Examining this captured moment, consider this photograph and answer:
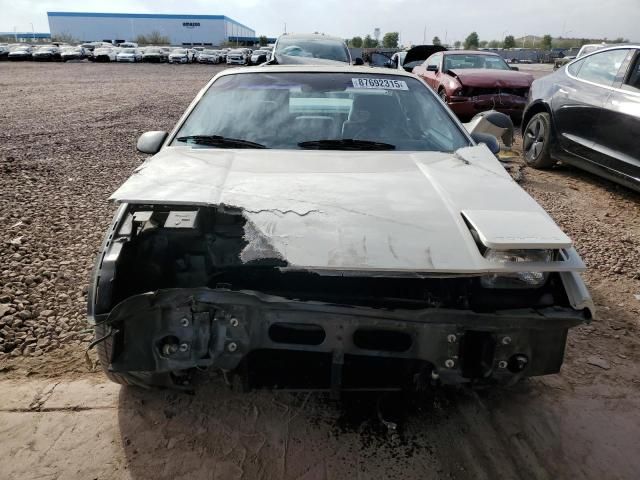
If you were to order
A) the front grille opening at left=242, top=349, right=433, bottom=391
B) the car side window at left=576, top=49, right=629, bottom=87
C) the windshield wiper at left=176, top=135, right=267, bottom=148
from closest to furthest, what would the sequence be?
the front grille opening at left=242, top=349, right=433, bottom=391 → the windshield wiper at left=176, top=135, right=267, bottom=148 → the car side window at left=576, top=49, right=629, bottom=87

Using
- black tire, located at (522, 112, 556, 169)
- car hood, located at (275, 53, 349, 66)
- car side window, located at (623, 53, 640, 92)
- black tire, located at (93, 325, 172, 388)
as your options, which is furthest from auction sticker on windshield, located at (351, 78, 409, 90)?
car hood, located at (275, 53, 349, 66)

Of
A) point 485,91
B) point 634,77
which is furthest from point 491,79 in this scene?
point 634,77

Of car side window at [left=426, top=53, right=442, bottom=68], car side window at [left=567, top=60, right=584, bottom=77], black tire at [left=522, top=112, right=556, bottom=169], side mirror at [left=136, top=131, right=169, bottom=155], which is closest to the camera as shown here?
side mirror at [left=136, top=131, right=169, bottom=155]

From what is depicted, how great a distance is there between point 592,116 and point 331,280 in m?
4.81

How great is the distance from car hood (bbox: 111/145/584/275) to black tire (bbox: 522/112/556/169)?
4299 millimetres

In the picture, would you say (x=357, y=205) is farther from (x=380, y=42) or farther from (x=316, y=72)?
(x=380, y=42)

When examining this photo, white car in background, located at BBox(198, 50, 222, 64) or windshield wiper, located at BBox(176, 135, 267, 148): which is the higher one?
windshield wiper, located at BBox(176, 135, 267, 148)

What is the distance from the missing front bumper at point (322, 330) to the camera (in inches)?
74.1

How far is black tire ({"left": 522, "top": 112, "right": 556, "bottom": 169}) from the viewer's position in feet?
20.9

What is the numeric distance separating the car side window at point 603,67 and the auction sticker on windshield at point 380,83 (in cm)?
346

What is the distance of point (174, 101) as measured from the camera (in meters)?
13.1

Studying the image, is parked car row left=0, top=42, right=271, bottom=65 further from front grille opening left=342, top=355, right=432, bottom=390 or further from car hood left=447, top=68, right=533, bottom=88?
front grille opening left=342, top=355, right=432, bottom=390

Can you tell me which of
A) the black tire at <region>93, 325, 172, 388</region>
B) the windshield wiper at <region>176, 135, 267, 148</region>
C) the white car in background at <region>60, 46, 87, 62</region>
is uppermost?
the windshield wiper at <region>176, 135, 267, 148</region>

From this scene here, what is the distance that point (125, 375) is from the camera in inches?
85.4
